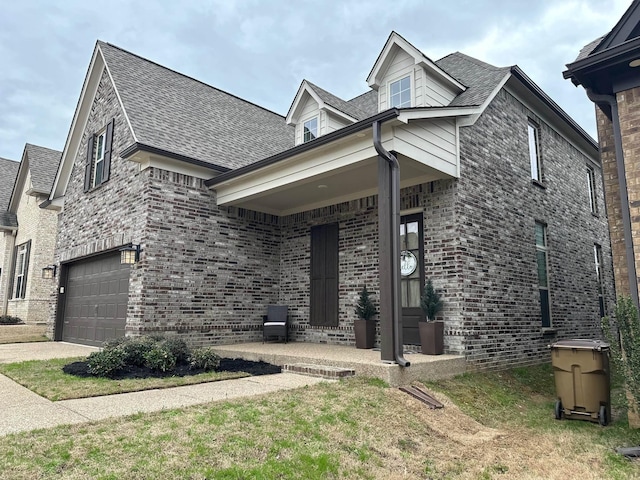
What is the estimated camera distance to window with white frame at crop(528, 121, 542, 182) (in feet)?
33.4

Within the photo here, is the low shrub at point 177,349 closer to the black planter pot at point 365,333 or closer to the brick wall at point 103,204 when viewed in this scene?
the brick wall at point 103,204

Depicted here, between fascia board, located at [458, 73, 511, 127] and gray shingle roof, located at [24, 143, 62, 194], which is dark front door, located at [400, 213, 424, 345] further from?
gray shingle roof, located at [24, 143, 62, 194]

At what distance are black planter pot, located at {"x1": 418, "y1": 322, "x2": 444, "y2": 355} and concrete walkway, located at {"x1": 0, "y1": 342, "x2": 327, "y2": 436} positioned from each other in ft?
7.06

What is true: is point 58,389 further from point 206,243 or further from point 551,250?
point 551,250

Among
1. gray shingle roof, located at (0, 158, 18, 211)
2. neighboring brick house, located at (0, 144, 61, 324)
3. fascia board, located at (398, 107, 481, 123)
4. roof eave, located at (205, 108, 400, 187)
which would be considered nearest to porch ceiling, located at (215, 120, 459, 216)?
roof eave, located at (205, 108, 400, 187)

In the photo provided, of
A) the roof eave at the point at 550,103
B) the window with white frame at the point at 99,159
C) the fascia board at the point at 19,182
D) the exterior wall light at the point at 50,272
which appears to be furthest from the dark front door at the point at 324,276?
the fascia board at the point at 19,182

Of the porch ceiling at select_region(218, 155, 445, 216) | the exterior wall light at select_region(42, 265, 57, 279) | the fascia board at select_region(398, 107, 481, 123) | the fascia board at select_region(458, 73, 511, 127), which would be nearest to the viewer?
the fascia board at select_region(398, 107, 481, 123)

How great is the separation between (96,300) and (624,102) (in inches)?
421

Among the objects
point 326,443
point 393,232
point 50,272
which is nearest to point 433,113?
point 393,232

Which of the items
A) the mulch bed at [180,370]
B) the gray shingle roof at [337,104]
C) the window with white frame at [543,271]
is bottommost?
the mulch bed at [180,370]

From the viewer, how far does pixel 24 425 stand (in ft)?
12.0

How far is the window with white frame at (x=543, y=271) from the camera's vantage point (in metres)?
9.52

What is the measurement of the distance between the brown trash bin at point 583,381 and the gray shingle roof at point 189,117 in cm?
735

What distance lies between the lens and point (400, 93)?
28.8 feet
